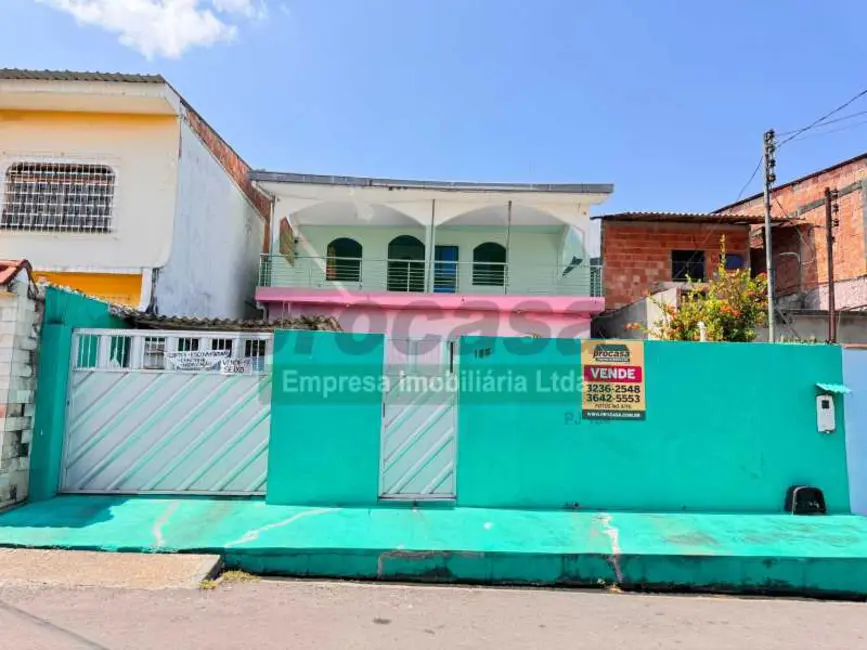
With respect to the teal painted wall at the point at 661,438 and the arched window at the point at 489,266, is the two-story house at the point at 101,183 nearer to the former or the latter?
the teal painted wall at the point at 661,438

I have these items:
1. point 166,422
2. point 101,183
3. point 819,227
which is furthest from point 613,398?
point 819,227

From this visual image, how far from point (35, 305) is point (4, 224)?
571 centimetres

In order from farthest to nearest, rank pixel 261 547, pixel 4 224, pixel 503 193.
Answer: pixel 503 193 → pixel 4 224 → pixel 261 547

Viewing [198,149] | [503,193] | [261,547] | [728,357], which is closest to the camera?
[261,547]

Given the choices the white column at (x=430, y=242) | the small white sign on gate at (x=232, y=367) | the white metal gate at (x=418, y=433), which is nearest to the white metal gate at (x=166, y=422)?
the small white sign on gate at (x=232, y=367)

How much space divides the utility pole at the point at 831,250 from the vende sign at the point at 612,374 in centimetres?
852

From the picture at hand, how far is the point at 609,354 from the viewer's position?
6.42 metres

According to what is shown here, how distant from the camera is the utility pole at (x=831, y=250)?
13.1 m

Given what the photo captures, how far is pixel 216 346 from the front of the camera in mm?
6805

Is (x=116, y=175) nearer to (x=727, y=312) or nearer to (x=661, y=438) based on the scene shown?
(x=661, y=438)

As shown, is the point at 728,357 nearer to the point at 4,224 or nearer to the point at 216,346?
the point at 216,346

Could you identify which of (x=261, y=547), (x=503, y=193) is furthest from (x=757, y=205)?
(x=261, y=547)

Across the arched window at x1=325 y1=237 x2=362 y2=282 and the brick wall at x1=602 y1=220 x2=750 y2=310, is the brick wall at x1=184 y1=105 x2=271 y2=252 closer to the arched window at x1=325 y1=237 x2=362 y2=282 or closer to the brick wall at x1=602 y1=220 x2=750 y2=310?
the arched window at x1=325 y1=237 x2=362 y2=282

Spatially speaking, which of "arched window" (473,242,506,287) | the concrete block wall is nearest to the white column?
"arched window" (473,242,506,287)
